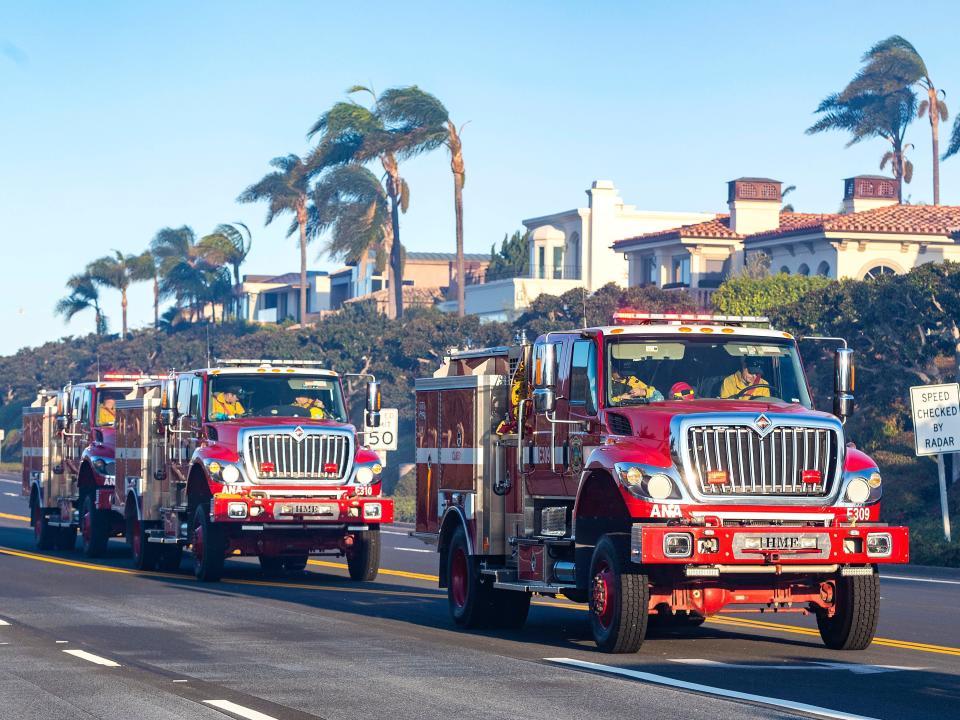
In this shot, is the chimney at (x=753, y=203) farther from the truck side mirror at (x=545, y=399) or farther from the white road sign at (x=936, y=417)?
the truck side mirror at (x=545, y=399)

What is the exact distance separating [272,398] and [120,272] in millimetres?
89805

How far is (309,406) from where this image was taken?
2292 cm

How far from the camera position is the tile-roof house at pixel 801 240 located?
60625 mm

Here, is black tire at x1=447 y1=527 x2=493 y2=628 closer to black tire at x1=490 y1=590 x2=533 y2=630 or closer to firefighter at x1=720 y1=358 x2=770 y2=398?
black tire at x1=490 y1=590 x2=533 y2=630

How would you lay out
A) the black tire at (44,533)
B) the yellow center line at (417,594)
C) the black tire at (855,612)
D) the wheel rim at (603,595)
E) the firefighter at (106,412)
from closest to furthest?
the wheel rim at (603,595) → the black tire at (855,612) → the yellow center line at (417,594) → the firefighter at (106,412) → the black tire at (44,533)

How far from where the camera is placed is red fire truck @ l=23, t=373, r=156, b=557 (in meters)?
27.6

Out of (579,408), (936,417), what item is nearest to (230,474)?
(579,408)

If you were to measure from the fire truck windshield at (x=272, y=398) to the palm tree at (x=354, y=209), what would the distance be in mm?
46258

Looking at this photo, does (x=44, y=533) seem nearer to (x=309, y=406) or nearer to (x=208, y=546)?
(x=309, y=406)

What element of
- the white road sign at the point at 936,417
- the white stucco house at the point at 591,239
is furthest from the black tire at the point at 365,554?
the white stucco house at the point at 591,239

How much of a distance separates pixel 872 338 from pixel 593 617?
29.6 meters

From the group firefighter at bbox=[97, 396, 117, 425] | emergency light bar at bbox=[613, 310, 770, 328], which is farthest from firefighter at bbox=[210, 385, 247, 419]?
emergency light bar at bbox=[613, 310, 770, 328]

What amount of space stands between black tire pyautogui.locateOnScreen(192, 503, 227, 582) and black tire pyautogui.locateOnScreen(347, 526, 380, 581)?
5.73 ft

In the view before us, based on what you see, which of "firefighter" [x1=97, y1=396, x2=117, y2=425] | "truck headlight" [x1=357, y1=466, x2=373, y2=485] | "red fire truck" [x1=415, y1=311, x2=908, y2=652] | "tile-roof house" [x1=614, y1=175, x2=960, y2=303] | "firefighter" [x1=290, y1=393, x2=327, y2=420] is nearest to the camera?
"red fire truck" [x1=415, y1=311, x2=908, y2=652]
